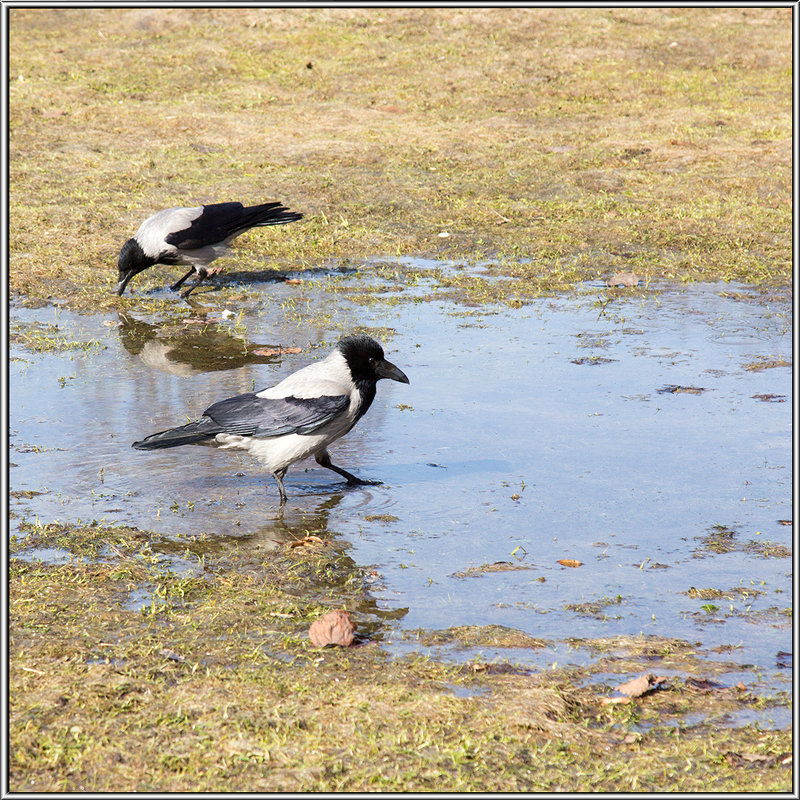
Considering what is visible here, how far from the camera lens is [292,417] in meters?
6.07

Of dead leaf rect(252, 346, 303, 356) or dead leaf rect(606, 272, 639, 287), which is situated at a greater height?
dead leaf rect(606, 272, 639, 287)

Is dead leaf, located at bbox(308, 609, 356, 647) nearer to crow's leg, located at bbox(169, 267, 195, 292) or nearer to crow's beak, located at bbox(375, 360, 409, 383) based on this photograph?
crow's beak, located at bbox(375, 360, 409, 383)

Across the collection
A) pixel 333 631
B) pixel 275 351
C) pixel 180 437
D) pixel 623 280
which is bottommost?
pixel 333 631

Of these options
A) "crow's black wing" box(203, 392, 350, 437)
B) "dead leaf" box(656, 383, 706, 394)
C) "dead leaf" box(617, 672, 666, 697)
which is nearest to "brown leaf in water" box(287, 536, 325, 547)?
"crow's black wing" box(203, 392, 350, 437)

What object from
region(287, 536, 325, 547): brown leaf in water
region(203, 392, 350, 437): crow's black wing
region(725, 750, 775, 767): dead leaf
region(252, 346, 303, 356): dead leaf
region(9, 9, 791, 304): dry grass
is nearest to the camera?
region(725, 750, 775, 767): dead leaf

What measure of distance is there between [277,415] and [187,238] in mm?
4935

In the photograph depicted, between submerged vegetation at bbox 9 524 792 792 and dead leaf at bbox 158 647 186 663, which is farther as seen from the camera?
dead leaf at bbox 158 647 186 663

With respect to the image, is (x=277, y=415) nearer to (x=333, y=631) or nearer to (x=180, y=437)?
(x=180, y=437)

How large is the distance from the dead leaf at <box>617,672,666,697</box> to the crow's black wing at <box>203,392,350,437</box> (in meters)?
2.54

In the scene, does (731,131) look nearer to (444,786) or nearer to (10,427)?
(10,427)

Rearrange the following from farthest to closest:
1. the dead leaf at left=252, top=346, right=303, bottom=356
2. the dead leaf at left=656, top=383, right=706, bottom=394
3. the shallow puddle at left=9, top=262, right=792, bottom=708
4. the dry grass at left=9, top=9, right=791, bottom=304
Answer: the dry grass at left=9, top=9, right=791, bottom=304, the dead leaf at left=252, top=346, right=303, bottom=356, the dead leaf at left=656, top=383, right=706, bottom=394, the shallow puddle at left=9, top=262, right=792, bottom=708

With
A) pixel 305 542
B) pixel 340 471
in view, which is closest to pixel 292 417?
pixel 340 471

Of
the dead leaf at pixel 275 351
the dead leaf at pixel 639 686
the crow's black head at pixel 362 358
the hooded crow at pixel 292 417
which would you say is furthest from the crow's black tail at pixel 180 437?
the dead leaf at pixel 639 686

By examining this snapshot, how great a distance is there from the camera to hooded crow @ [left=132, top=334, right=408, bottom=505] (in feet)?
19.9
